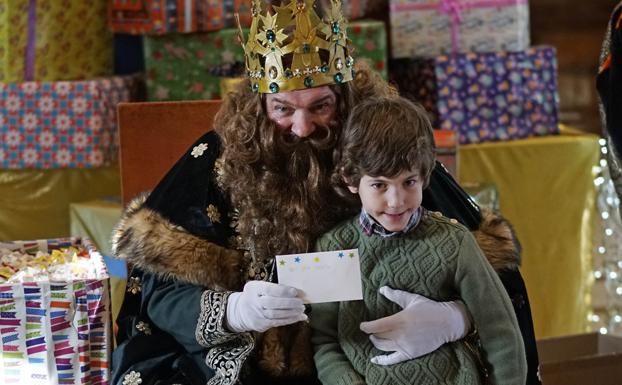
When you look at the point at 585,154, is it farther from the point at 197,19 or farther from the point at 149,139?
the point at 149,139

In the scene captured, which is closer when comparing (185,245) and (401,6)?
(185,245)

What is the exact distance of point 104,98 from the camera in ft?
13.0

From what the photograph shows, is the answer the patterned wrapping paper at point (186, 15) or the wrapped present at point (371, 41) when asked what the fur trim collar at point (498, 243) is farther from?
the patterned wrapping paper at point (186, 15)

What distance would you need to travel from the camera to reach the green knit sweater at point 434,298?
1953 mm

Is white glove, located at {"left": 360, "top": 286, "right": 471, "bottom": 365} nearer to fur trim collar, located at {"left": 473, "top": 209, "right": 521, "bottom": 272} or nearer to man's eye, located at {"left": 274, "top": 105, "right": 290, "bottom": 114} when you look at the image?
fur trim collar, located at {"left": 473, "top": 209, "right": 521, "bottom": 272}

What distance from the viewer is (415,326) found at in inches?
76.5

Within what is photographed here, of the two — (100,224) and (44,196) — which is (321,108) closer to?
(100,224)

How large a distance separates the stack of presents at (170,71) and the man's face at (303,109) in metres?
1.62

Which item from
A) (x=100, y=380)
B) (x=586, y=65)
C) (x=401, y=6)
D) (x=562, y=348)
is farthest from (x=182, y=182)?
(x=586, y=65)

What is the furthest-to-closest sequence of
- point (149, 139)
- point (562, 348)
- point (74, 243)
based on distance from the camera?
point (562, 348)
point (149, 139)
point (74, 243)

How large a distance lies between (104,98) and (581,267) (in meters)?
2.06

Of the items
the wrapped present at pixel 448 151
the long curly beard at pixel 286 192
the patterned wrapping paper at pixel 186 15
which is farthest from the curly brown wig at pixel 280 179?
the patterned wrapping paper at pixel 186 15

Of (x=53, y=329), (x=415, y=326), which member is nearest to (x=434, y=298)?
(x=415, y=326)

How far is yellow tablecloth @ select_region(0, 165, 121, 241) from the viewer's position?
4.02 meters
